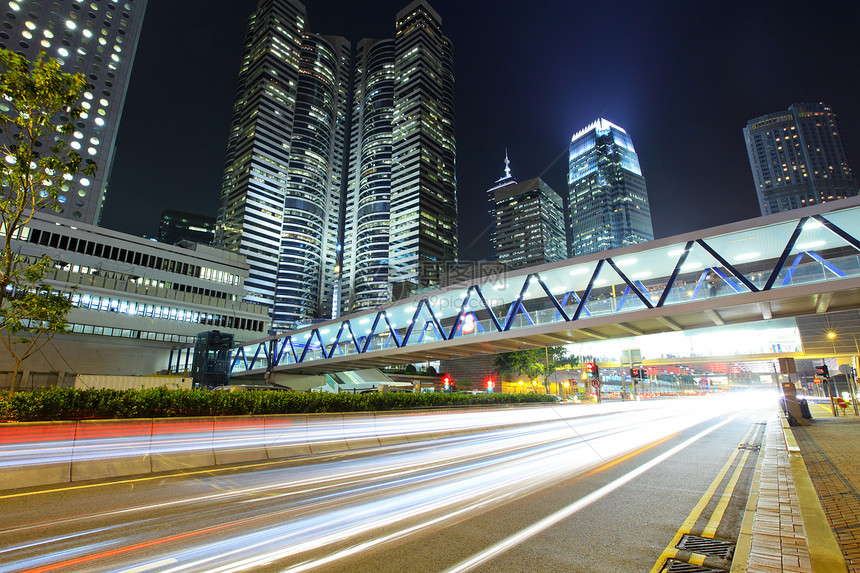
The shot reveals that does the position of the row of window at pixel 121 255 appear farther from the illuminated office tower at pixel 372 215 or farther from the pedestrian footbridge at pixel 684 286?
the illuminated office tower at pixel 372 215

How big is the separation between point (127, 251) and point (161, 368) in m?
18.8

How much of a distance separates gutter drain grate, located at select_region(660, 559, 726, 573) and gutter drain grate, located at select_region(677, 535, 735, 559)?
48 centimetres

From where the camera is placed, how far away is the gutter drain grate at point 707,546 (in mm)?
4546

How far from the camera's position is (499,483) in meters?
8.22

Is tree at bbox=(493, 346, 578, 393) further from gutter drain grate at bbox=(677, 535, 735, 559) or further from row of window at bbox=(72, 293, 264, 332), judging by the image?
gutter drain grate at bbox=(677, 535, 735, 559)

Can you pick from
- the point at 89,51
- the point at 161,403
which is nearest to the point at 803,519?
the point at 161,403

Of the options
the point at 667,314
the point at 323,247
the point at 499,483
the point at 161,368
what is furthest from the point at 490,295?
the point at 323,247

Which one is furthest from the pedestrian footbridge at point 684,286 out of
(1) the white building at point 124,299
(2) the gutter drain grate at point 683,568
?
(1) the white building at point 124,299

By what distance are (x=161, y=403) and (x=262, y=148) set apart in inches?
6859

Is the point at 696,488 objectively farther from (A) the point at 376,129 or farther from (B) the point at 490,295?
(A) the point at 376,129

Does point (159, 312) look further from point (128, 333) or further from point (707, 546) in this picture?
point (707, 546)

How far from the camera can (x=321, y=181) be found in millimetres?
183875

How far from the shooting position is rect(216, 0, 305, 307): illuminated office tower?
154950 mm

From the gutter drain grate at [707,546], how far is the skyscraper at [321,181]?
15063 centimetres
